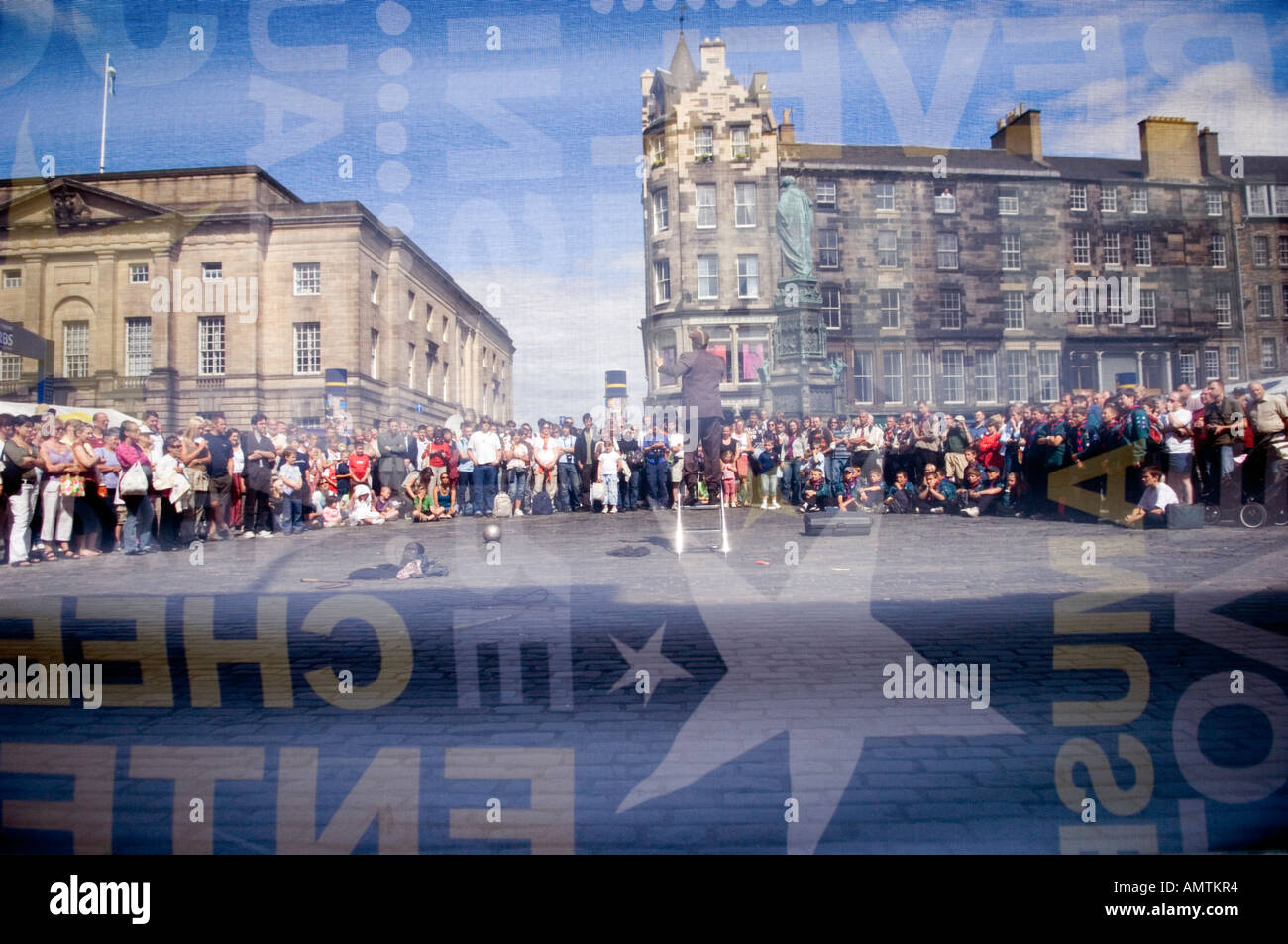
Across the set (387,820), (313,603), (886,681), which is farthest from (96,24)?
(886,681)

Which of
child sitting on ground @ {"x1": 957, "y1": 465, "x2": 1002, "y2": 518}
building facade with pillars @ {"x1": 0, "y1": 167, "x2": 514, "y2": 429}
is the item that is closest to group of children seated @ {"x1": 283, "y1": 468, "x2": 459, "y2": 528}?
building facade with pillars @ {"x1": 0, "y1": 167, "x2": 514, "y2": 429}

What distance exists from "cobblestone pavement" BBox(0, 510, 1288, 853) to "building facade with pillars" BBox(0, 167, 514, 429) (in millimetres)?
2440

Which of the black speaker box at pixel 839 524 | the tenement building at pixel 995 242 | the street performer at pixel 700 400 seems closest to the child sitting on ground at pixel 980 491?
the black speaker box at pixel 839 524

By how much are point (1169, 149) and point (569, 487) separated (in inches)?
471

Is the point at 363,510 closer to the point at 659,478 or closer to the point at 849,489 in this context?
the point at 659,478

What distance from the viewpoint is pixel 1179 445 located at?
1056cm

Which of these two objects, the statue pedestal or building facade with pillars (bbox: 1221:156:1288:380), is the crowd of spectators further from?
building facade with pillars (bbox: 1221:156:1288:380)

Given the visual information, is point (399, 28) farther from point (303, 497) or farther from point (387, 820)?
point (303, 497)

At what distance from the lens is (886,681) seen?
14.4 feet

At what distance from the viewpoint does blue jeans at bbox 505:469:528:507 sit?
52.9ft

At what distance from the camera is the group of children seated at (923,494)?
14273mm

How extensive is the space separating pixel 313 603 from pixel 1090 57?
7.88 m

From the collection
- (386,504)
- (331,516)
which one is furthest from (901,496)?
(331,516)

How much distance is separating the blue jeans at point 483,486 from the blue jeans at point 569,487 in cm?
149
